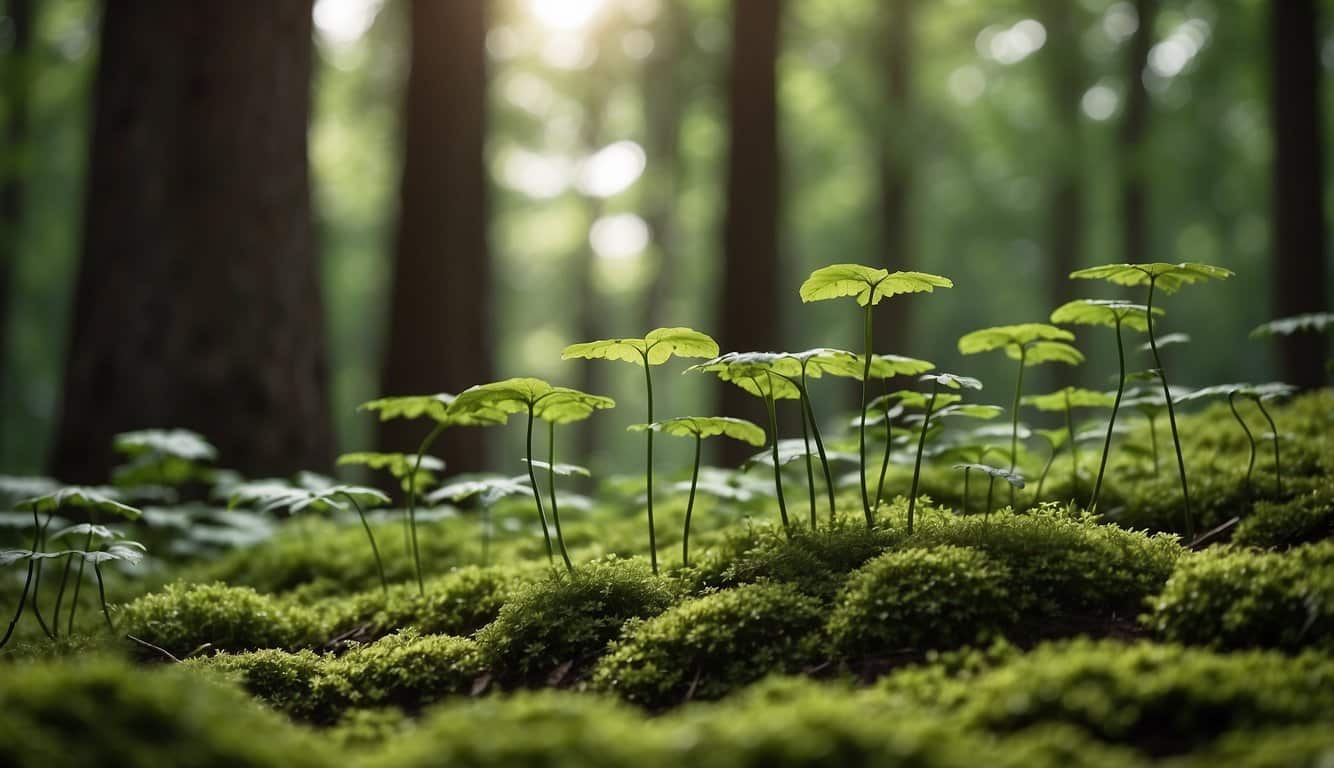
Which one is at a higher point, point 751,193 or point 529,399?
point 751,193

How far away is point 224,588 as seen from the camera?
404 cm

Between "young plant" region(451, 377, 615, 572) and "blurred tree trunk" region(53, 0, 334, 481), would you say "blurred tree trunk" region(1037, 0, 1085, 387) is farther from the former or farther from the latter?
"young plant" region(451, 377, 615, 572)

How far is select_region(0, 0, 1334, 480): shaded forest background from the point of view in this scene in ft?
22.3

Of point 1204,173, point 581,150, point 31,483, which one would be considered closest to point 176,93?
point 31,483

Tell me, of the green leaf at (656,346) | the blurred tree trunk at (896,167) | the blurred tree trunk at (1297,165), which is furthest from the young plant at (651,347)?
the blurred tree trunk at (896,167)

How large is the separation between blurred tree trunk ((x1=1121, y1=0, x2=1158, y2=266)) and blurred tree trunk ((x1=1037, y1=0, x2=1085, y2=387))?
0.83 metres

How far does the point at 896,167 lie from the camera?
1445cm

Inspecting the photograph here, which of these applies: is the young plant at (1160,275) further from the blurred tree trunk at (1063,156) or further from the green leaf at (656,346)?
the blurred tree trunk at (1063,156)

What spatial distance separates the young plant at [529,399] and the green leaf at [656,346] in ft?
0.52

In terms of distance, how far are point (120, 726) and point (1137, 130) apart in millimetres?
17523

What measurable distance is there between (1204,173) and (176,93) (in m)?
18.9

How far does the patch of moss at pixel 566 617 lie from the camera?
3.19 m

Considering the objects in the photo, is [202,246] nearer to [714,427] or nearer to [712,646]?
[714,427]

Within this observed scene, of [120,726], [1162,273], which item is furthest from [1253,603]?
[120,726]
